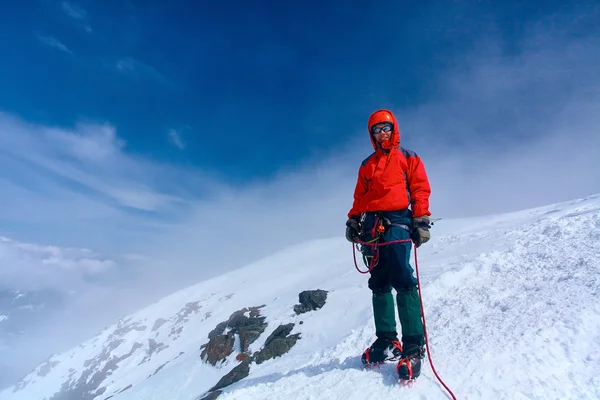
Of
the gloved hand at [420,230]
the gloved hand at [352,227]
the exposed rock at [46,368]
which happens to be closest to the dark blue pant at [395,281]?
the gloved hand at [420,230]

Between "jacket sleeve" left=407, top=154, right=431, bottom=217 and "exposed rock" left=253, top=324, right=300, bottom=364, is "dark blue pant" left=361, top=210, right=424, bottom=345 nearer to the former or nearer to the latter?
"jacket sleeve" left=407, top=154, right=431, bottom=217

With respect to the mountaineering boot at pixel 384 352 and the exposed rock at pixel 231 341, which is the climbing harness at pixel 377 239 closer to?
the mountaineering boot at pixel 384 352

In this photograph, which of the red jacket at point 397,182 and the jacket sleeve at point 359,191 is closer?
the red jacket at point 397,182

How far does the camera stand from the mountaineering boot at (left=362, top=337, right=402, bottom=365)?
4.30 metres

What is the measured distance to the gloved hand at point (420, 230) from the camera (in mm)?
4090

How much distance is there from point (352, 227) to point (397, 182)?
1.03 metres

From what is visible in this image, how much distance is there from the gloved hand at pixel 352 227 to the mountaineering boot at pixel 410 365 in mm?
1678

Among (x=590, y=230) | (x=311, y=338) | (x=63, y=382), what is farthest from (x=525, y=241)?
(x=63, y=382)

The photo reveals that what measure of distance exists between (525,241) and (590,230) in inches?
58.9

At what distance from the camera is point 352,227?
16.1ft

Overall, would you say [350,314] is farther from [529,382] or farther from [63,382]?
[63,382]

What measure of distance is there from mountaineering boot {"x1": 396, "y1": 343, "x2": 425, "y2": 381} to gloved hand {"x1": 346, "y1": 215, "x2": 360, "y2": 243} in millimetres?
1678

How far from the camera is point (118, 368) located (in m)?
86.3

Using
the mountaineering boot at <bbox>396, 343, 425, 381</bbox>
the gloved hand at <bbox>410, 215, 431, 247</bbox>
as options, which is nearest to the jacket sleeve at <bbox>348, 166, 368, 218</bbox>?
the gloved hand at <bbox>410, 215, 431, 247</bbox>
